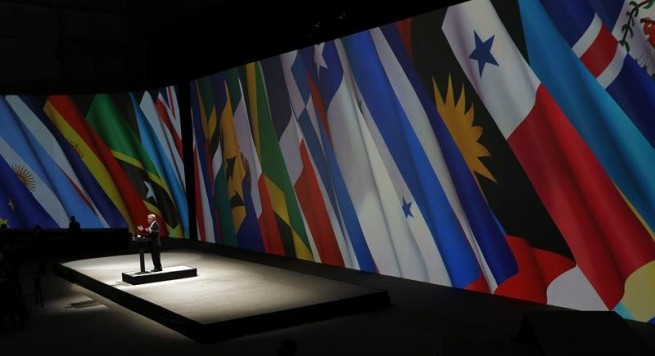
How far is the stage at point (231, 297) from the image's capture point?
16.9ft

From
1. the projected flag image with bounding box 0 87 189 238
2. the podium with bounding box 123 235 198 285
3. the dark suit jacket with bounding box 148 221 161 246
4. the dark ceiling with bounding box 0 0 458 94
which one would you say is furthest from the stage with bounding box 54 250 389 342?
the projected flag image with bounding box 0 87 189 238

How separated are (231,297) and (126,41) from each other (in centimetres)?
821

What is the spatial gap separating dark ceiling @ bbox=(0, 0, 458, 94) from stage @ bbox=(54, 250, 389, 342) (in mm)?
2958

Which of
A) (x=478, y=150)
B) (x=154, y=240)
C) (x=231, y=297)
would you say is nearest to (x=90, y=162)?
(x=154, y=240)

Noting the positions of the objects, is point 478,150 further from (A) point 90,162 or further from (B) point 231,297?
(A) point 90,162

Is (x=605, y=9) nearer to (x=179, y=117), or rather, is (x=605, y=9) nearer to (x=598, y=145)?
(x=598, y=145)

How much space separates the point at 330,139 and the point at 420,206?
1.58 m

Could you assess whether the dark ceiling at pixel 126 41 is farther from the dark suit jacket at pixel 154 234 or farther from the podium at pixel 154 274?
the podium at pixel 154 274

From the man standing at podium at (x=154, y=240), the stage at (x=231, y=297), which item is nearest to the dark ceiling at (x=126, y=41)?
the man standing at podium at (x=154, y=240)

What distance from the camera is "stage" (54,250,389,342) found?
203 inches

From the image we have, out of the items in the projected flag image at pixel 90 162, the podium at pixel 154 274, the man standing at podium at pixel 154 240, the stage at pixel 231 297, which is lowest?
the stage at pixel 231 297

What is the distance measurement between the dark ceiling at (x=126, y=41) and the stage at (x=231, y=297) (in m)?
2.96

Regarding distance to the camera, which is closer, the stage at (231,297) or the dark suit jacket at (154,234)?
the stage at (231,297)

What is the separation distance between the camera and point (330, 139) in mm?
7812
